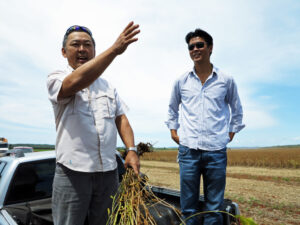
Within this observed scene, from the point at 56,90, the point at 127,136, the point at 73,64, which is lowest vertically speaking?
the point at 127,136

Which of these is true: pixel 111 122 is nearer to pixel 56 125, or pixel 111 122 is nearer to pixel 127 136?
pixel 127 136

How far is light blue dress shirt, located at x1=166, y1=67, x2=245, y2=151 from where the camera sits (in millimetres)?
2256

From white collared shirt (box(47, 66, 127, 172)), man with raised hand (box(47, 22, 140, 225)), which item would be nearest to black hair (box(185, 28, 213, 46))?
man with raised hand (box(47, 22, 140, 225))

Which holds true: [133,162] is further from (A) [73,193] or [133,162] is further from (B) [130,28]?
(B) [130,28]

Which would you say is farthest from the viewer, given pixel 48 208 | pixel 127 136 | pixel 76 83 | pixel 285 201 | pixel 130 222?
pixel 285 201

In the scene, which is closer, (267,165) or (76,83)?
(76,83)

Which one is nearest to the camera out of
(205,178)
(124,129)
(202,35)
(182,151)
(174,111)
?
(124,129)

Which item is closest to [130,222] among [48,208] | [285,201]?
[48,208]

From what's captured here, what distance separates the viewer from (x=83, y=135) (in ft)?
4.92

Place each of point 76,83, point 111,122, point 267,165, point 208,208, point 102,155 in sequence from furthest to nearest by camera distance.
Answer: point 267,165 < point 208,208 < point 111,122 < point 102,155 < point 76,83

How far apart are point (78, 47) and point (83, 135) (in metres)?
0.61

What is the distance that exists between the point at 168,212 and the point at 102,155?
1.09 metres

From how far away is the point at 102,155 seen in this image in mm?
1540

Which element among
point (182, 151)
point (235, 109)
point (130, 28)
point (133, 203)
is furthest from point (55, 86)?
point (235, 109)
